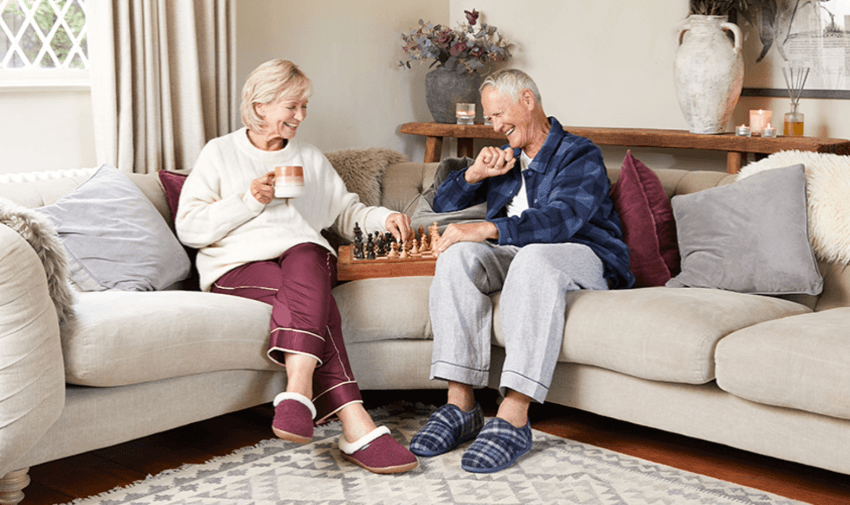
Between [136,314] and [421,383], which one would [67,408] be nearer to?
[136,314]

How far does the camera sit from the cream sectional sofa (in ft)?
5.89

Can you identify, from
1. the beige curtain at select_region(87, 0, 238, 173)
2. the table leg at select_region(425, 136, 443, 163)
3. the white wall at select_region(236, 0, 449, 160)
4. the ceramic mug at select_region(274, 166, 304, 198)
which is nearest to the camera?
the ceramic mug at select_region(274, 166, 304, 198)

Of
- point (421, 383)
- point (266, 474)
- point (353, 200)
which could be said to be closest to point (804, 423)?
point (421, 383)

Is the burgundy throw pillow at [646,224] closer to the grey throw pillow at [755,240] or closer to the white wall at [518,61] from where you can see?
the grey throw pillow at [755,240]

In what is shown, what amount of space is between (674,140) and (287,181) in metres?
1.73

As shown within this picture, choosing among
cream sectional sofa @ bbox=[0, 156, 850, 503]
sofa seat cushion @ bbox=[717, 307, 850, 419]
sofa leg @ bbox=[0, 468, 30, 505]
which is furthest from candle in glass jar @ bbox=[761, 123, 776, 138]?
sofa leg @ bbox=[0, 468, 30, 505]

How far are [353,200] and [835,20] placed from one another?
6.45ft

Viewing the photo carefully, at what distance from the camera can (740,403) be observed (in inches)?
79.4

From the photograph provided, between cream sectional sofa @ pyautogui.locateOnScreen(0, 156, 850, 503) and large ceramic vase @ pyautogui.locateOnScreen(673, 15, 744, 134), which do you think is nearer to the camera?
cream sectional sofa @ pyautogui.locateOnScreen(0, 156, 850, 503)

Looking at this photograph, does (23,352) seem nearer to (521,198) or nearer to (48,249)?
(48,249)

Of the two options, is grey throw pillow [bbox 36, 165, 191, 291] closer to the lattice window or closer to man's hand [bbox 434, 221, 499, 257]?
the lattice window

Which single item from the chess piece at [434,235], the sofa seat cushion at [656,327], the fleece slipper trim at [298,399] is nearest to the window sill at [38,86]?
Result: the chess piece at [434,235]

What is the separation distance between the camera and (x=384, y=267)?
2.46m

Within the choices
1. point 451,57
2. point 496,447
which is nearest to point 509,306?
point 496,447
